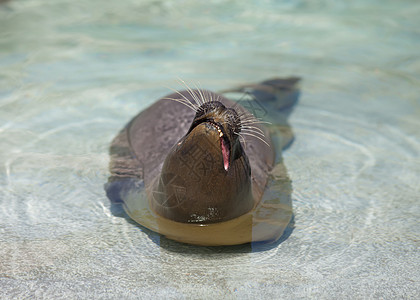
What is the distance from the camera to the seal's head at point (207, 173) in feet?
10.1

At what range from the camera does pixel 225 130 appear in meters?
3.05

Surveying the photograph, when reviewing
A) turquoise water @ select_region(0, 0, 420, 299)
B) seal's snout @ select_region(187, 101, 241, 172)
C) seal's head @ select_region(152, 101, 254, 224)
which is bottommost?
turquoise water @ select_region(0, 0, 420, 299)

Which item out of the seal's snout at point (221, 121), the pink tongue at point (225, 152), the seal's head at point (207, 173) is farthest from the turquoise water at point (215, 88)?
the seal's snout at point (221, 121)

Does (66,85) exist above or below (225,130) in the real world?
below

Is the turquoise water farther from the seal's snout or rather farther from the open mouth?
the seal's snout

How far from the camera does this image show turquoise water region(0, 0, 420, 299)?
2.96 meters

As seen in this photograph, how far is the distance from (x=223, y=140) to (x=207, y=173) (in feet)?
0.80

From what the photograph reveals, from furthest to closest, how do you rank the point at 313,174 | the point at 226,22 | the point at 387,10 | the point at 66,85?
the point at 387,10 < the point at 226,22 < the point at 66,85 < the point at 313,174

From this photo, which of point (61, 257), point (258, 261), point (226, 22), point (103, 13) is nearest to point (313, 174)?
point (258, 261)

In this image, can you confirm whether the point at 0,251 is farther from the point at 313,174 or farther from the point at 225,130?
the point at 313,174

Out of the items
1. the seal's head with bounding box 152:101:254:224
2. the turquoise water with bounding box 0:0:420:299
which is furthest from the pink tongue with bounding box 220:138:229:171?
the turquoise water with bounding box 0:0:420:299

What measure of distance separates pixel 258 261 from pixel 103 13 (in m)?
6.91

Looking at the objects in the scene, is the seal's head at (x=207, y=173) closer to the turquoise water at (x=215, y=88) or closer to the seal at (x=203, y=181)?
the seal at (x=203, y=181)

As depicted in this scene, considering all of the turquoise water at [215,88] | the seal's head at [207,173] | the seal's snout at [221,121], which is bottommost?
the turquoise water at [215,88]
